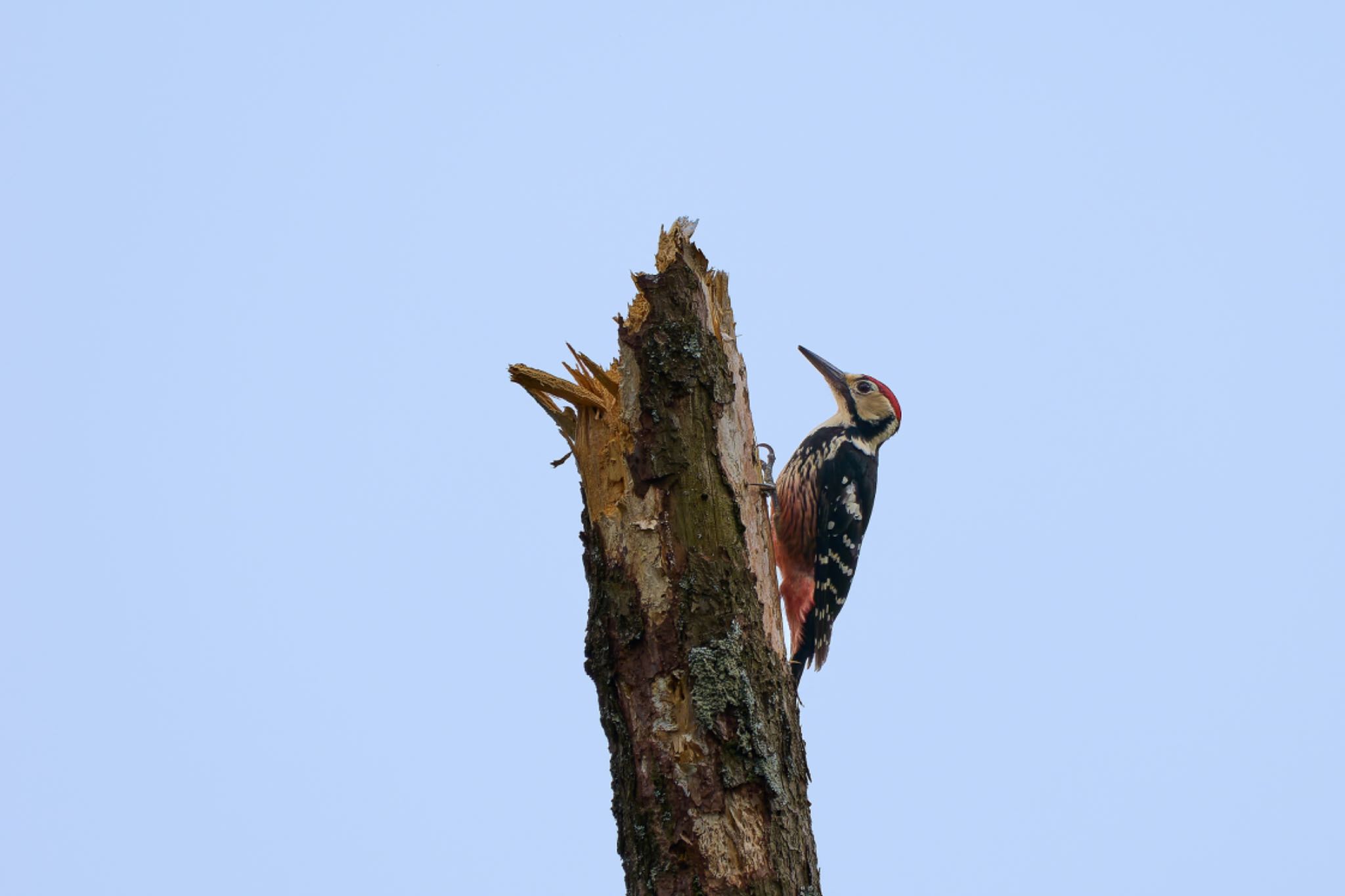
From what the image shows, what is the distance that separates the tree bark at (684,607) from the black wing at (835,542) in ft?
6.03

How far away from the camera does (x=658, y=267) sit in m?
3.13

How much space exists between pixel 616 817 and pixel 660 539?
651mm

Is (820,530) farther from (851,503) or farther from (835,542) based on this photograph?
(851,503)

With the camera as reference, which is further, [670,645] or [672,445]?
[672,445]

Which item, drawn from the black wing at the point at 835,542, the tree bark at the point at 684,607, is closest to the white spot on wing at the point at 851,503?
the black wing at the point at 835,542

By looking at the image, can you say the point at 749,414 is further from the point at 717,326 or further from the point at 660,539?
the point at 660,539

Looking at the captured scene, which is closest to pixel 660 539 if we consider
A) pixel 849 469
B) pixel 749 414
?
pixel 749 414

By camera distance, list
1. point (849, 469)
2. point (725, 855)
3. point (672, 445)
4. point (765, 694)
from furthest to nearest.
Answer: point (849, 469), point (672, 445), point (765, 694), point (725, 855)

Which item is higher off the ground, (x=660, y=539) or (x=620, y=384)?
(x=620, y=384)

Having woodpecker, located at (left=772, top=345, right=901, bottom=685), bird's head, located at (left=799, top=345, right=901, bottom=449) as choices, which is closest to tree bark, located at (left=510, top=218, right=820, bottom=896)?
woodpecker, located at (left=772, top=345, right=901, bottom=685)

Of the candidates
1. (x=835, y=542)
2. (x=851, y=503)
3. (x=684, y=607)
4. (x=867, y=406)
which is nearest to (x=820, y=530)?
(x=835, y=542)

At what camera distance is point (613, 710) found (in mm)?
2707

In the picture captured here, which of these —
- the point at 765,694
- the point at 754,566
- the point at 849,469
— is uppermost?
the point at 849,469

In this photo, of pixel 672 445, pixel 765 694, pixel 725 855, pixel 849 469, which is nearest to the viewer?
pixel 725 855
